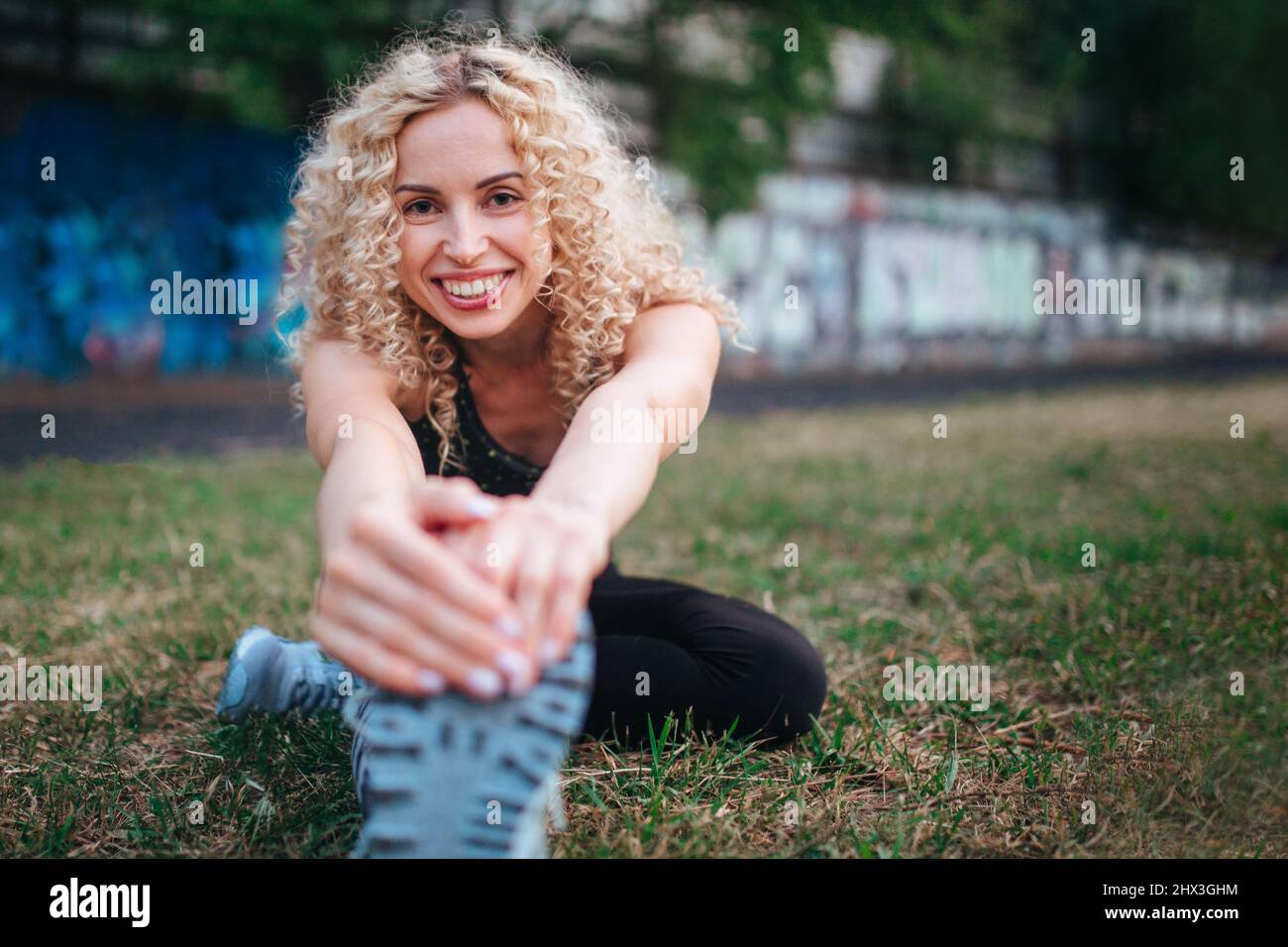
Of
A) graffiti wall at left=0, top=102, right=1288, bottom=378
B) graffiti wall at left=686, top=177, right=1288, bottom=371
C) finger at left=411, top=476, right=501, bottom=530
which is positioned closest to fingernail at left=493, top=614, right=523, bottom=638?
finger at left=411, top=476, right=501, bottom=530

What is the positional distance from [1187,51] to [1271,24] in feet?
4.25

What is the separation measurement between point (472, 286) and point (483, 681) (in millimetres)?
965

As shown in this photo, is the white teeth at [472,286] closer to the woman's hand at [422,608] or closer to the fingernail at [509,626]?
the woman's hand at [422,608]

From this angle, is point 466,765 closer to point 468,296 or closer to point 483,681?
point 483,681

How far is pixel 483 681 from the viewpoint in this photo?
3.98 ft

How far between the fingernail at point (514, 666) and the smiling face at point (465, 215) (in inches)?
36.0

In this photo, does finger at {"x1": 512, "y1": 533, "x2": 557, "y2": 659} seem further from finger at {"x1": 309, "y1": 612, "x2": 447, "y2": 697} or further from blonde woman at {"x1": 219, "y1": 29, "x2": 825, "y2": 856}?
finger at {"x1": 309, "y1": 612, "x2": 447, "y2": 697}

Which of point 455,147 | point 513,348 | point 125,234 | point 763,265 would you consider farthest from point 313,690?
point 763,265

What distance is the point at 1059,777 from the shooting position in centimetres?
202

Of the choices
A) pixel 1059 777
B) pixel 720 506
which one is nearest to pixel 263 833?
pixel 1059 777

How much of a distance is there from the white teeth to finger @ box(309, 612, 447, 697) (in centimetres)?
85

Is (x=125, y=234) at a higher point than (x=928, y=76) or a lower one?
lower
